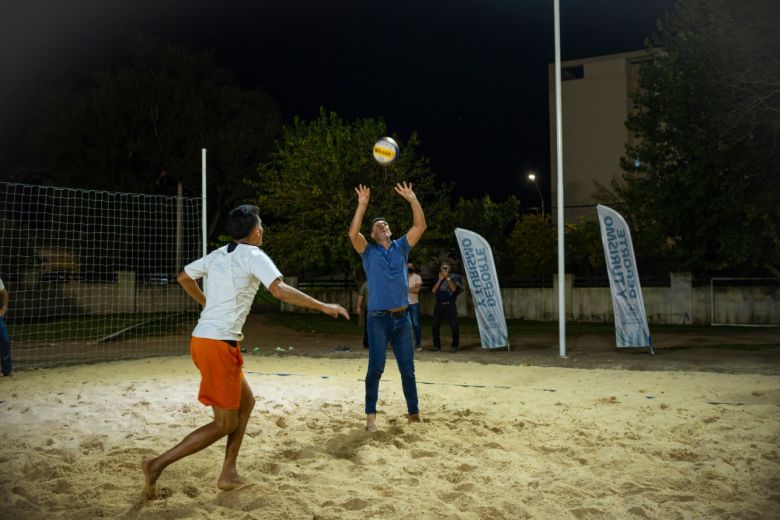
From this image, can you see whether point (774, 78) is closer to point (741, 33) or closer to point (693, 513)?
point (741, 33)

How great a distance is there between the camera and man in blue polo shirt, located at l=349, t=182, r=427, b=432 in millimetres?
5543

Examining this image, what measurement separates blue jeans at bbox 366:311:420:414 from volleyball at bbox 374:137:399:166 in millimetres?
2322

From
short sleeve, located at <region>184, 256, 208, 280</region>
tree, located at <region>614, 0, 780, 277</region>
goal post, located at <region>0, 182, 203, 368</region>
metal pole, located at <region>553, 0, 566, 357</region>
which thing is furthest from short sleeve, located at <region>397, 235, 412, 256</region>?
tree, located at <region>614, 0, 780, 277</region>

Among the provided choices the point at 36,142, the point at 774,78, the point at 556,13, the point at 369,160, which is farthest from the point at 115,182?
the point at 774,78

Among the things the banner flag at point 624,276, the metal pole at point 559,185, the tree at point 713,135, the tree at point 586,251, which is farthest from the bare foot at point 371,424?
the tree at point 586,251

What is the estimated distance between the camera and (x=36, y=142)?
102 ft

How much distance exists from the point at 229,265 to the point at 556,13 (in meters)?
9.37

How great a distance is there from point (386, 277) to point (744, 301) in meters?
16.7

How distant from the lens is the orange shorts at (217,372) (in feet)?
12.5

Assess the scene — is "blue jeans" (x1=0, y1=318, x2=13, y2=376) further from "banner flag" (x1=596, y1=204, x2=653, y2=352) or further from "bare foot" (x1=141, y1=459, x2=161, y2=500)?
"banner flag" (x1=596, y1=204, x2=653, y2=352)

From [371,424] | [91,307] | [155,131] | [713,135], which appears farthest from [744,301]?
[155,131]

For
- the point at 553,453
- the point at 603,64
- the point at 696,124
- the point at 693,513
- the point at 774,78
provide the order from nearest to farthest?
the point at 693,513, the point at 553,453, the point at 774,78, the point at 696,124, the point at 603,64

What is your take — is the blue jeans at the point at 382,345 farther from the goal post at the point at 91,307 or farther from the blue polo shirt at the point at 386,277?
Result: the goal post at the point at 91,307

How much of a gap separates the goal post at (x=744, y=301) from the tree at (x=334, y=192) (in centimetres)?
881
